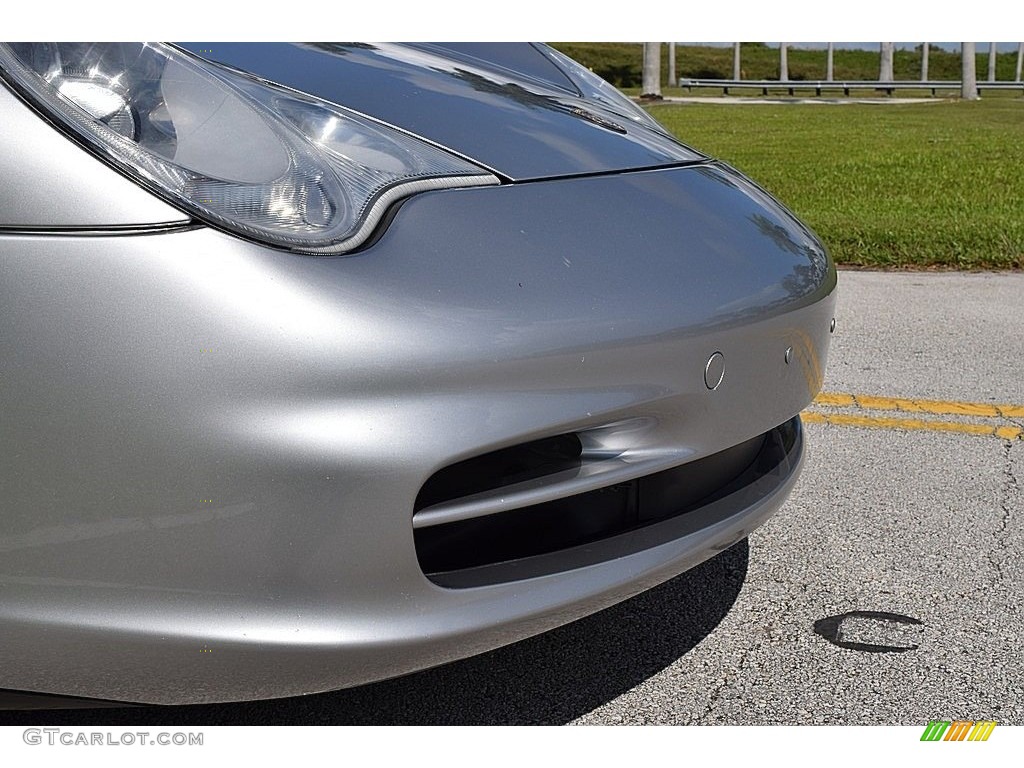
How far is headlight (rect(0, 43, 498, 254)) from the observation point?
1.36 metres

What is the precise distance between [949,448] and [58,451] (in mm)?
2481

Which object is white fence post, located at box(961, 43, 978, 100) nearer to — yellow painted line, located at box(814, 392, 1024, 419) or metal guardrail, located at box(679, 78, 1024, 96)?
metal guardrail, located at box(679, 78, 1024, 96)

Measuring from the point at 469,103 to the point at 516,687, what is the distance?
0.99 metres

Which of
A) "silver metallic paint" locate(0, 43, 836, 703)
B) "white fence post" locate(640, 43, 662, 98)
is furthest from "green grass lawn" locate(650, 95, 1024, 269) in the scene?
"white fence post" locate(640, 43, 662, 98)

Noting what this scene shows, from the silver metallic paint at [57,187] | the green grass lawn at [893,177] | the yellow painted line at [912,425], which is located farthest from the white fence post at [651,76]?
the silver metallic paint at [57,187]

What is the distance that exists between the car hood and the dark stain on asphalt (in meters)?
0.93

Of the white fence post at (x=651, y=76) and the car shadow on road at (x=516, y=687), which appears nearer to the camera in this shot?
the car shadow on road at (x=516, y=687)

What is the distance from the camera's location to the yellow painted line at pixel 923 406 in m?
3.34

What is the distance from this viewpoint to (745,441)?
5.73ft

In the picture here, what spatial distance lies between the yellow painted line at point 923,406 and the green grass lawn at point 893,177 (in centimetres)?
249

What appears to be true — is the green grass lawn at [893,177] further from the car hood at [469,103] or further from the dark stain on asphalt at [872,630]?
the car hood at [469,103]

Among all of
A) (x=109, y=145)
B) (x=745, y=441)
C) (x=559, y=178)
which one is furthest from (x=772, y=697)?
(x=109, y=145)

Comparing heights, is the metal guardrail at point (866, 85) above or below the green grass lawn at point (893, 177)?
above

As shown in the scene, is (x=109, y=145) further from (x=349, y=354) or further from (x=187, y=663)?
(x=187, y=663)
